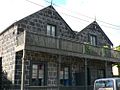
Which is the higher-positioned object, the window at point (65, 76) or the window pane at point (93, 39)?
the window pane at point (93, 39)

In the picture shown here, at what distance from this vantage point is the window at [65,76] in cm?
2105

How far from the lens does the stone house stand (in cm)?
1681

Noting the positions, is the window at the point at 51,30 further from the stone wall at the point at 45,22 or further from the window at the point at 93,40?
the window at the point at 93,40

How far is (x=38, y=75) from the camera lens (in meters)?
18.9

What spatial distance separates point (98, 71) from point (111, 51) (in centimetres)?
314

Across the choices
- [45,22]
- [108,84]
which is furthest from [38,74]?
[108,84]

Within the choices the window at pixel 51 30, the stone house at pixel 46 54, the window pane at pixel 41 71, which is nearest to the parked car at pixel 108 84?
the stone house at pixel 46 54

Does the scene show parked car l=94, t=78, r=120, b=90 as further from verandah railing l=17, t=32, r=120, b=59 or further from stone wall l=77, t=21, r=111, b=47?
stone wall l=77, t=21, r=111, b=47

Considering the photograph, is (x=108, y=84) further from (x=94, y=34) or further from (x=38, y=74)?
(x=94, y=34)

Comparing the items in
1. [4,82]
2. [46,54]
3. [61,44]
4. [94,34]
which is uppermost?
[94,34]

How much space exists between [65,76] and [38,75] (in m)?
3.40

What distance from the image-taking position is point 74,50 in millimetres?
18844

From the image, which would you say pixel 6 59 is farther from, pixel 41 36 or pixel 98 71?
pixel 98 71

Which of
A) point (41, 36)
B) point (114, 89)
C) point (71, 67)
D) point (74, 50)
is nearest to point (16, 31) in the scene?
point (41, 36)
